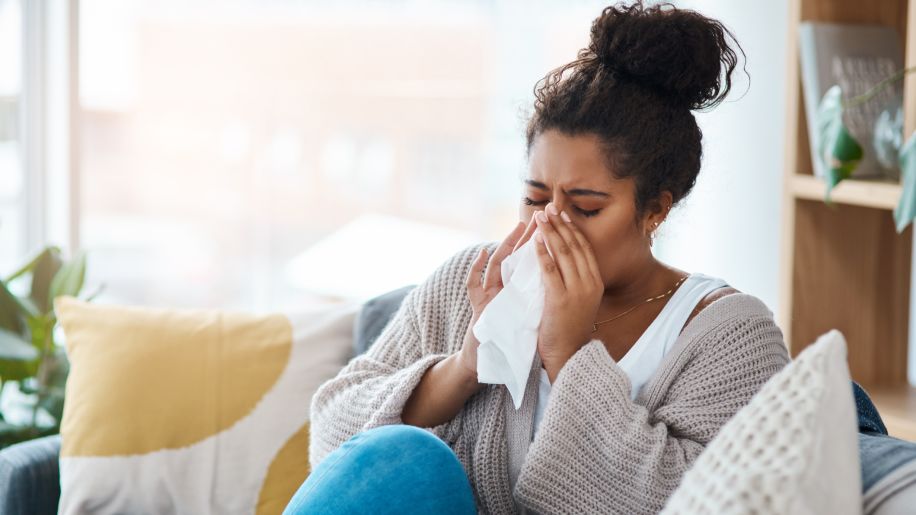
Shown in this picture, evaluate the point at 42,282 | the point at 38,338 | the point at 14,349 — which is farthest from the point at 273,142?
the point at 14,349

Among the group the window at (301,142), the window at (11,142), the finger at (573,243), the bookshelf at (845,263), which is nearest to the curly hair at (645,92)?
the finger at (573,243)

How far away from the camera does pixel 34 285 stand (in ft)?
7.61

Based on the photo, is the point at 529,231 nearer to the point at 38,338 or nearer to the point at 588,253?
the point at 588,253

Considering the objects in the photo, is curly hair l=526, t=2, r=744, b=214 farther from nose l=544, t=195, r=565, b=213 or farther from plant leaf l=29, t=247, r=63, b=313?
plant leaf l=29, t=247, r=63, b=313

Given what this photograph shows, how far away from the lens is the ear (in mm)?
1456

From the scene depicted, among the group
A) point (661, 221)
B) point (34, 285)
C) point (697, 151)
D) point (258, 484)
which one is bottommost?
point (258, 484)

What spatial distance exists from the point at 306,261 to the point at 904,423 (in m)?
1.98

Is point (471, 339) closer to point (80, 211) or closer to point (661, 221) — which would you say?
point (661, 221)

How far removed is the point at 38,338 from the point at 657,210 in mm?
1442

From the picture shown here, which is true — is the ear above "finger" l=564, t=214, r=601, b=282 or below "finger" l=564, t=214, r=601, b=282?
above

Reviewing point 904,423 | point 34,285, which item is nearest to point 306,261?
point 34,285

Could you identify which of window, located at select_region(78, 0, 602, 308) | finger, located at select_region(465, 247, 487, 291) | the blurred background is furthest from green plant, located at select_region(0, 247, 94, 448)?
finger, located at select_region(465, 247, 487, 291)

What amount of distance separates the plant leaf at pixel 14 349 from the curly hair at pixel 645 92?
126 centimetres

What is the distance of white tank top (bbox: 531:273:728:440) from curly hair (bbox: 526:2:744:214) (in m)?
0.14
